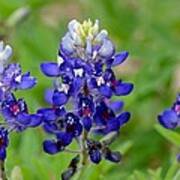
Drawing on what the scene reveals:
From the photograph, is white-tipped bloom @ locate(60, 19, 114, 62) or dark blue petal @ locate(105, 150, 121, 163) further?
dark blue petal @ locate(105, 150, 121, 163)

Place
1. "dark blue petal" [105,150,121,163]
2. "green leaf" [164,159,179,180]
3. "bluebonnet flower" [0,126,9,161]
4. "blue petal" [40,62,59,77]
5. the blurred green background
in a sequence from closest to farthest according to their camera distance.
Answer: "bluebonnet flower" [0,126,9,161]
"blue petal" [40,62,59,77]
"dark blue petal" [105,150,121,163]
"green leaf" [164,159,179,180]
the blurred green background

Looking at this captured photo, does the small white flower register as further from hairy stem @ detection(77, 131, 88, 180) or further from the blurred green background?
the blurred green background

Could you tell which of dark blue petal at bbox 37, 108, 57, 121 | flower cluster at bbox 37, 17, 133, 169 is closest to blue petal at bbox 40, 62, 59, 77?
flower cluster at bbox 37, 17, 133, 169

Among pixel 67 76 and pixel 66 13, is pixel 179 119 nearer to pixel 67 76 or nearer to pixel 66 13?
pixel 67 76

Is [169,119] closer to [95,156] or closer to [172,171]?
[172,171]

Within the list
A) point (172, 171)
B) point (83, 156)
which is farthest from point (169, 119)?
point (83, 156)

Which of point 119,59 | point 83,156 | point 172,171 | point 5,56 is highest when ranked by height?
point 5,56

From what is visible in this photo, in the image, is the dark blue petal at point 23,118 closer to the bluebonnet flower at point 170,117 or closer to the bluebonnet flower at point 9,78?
the bluebonnet flower at point 9,78
